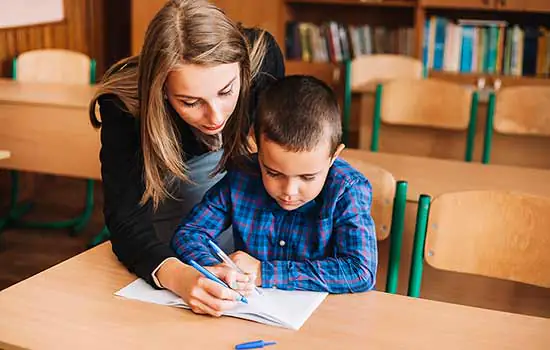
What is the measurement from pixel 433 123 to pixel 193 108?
1898mm

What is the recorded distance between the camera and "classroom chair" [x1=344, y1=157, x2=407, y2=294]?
6.07 feet

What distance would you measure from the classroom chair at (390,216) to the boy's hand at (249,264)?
1.63 ft

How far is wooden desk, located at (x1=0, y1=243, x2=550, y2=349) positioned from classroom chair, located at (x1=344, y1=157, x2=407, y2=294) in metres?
0.44

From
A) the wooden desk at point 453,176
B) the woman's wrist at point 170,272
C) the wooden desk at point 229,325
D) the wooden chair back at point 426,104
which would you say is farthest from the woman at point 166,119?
the wooden chair back at point 426,104

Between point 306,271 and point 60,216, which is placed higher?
point 306,271

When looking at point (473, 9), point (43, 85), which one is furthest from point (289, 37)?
point (43, 85)

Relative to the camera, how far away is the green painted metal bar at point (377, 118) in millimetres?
3350

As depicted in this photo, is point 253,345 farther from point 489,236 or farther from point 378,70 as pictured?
point 378,70

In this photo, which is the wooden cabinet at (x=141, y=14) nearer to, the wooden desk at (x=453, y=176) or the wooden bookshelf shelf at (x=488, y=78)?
the wooden bookshelf shelf at (x=488, y=78)

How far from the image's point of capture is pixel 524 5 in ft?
13.5

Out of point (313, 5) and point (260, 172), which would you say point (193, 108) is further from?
point (313, 5)

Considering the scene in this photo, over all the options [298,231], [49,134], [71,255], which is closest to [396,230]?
[298,231]

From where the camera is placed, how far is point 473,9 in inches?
176

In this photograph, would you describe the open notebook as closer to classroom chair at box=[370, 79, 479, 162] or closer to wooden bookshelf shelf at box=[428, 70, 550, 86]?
classroom chair at box=[370, 79, 479, 162]
